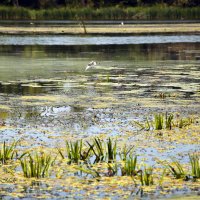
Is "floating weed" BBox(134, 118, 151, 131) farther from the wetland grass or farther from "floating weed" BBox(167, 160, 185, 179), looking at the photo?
"floating weed" BBox(167, 160, 185, 179)

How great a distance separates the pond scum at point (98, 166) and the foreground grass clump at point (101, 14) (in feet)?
151

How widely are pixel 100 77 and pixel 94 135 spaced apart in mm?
8168

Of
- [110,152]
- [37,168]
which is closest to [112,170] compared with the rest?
[110,152]

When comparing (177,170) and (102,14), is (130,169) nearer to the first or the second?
(177,170)

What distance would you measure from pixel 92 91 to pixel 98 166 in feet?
23.7

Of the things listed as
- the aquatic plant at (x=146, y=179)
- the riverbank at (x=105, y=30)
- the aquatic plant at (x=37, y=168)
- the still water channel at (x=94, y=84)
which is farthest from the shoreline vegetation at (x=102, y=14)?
the aquatic plant at (x=146, y=179)

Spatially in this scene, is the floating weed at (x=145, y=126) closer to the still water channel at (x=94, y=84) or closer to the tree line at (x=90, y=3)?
the still water channel at (x=94, y=84)

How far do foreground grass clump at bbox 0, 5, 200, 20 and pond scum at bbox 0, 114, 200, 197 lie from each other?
1806 inches

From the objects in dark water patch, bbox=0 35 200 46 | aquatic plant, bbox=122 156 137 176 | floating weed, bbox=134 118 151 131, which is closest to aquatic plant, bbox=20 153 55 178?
aquatic plant, bbox=122 156 137 176

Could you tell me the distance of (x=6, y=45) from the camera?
107 feet

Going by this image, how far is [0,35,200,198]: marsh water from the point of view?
11.8 m

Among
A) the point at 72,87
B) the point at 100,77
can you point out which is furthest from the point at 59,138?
the point at 100,77

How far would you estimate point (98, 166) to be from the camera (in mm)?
9344

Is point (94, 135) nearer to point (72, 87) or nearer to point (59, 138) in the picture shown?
point (59, 138)
